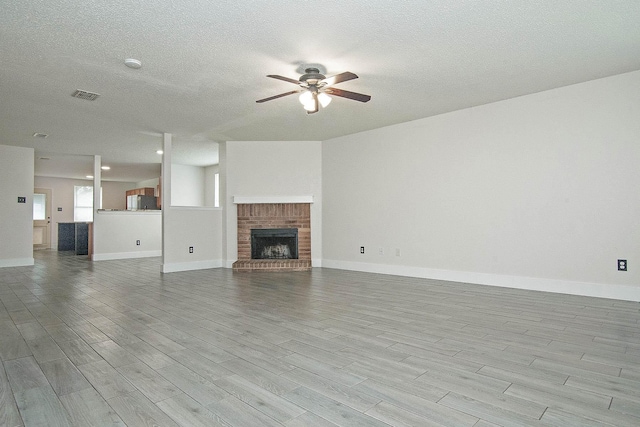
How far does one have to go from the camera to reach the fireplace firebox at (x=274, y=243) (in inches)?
258

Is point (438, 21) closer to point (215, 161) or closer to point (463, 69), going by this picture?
point (463, 69)

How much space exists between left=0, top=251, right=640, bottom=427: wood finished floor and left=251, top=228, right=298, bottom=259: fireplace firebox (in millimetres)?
2499

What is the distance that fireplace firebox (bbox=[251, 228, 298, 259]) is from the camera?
656cm

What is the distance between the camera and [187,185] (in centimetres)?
976

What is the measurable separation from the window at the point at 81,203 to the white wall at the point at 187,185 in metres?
4.26

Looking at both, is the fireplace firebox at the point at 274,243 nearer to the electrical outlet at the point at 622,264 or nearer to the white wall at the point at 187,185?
the white wall at the point at 187,185

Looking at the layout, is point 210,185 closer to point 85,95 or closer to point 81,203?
point 81,203

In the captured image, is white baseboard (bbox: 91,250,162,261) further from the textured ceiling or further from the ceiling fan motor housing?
the ceiling fan motor housing

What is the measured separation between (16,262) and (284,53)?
695cm

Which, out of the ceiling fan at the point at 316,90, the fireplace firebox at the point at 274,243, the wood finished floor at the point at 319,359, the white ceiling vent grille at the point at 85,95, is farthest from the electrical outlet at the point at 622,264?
the white ceiling vent grille at the point at 85,95

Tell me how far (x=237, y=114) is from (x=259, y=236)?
2.39 m

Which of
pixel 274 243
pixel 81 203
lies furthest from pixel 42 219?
pixel 274 243

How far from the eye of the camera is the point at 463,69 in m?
3.56

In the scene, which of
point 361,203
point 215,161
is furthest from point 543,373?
point 215,161
